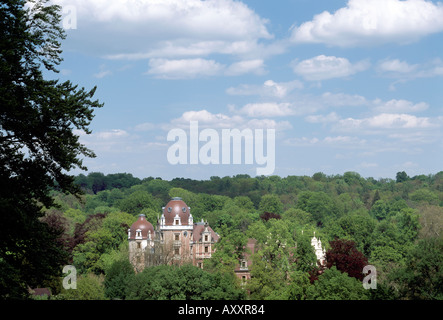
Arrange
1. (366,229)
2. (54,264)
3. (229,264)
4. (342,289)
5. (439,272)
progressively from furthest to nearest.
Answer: (366,229)
(229,264)
(439,272)
(342,289)
(54,264)

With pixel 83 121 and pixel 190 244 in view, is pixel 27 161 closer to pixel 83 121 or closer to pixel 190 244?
pixel 83 121

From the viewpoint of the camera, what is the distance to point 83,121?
28.4 metres

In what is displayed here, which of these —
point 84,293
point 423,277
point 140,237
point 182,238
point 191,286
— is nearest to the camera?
point 423,277

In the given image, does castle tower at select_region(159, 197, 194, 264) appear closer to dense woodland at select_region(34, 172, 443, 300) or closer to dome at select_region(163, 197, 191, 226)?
dome at select_region(163, 197, 191, 226)

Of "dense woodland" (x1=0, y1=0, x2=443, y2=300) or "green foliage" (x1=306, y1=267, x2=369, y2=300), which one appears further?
"green foliage" (x1=306, y1=267, x2=369, y2=300)

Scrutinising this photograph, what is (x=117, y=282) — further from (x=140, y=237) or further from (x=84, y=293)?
(x=140, y=237)

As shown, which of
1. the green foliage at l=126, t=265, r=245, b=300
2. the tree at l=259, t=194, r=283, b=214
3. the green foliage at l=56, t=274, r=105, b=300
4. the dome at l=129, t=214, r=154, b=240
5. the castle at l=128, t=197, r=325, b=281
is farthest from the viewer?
the tree at l=259, t=194, r=283, b=214

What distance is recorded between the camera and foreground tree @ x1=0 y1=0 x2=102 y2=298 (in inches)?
1013

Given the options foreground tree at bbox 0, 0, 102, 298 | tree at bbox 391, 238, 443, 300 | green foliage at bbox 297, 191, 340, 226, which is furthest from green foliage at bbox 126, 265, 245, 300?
green foliage at bbox 297, 191, 340, 226

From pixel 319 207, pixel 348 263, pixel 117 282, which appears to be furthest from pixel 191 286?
pixel 319 207

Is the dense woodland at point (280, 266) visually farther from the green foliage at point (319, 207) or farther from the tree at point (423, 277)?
the green foliage at point (319, 207)

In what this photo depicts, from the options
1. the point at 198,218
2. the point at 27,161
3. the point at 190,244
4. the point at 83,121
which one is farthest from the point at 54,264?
the point at 198,218

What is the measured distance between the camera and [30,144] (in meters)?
27.7

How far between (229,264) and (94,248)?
27.0 meters
